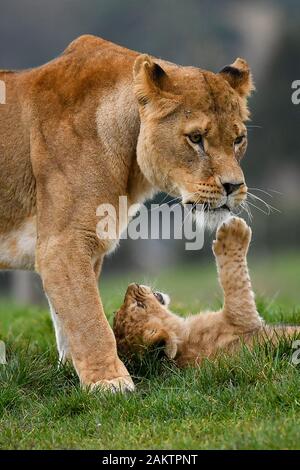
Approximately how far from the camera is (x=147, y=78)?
5910mm

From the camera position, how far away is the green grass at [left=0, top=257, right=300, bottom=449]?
4.91 metres

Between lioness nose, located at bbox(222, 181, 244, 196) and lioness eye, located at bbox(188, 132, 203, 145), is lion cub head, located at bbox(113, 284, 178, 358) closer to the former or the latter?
lioness nose, located at bbox(222, 181, 244, 196)

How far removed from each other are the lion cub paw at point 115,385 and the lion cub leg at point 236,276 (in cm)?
76

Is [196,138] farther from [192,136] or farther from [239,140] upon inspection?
[239,140]

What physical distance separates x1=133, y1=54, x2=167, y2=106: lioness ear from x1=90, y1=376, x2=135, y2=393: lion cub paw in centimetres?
151

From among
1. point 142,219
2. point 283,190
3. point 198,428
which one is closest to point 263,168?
point 283,190

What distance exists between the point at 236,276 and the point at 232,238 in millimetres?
234

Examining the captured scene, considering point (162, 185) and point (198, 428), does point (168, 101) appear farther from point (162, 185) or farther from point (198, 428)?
point (198, 428)

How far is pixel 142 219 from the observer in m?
7.22

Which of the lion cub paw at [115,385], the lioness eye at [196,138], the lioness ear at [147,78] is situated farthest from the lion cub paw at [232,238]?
the lion cub paw at [115,385]

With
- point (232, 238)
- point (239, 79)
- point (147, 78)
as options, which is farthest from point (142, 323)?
point (239, 79)

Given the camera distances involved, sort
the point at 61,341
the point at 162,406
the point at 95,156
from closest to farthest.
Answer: the point at 162,406, the point at 95,156, the point at 61,341

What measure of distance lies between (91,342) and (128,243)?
18.9 m

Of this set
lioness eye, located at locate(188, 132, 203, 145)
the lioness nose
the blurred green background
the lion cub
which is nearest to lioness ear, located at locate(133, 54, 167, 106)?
lioness eye, located at locate(188, 132, 203, 145)
